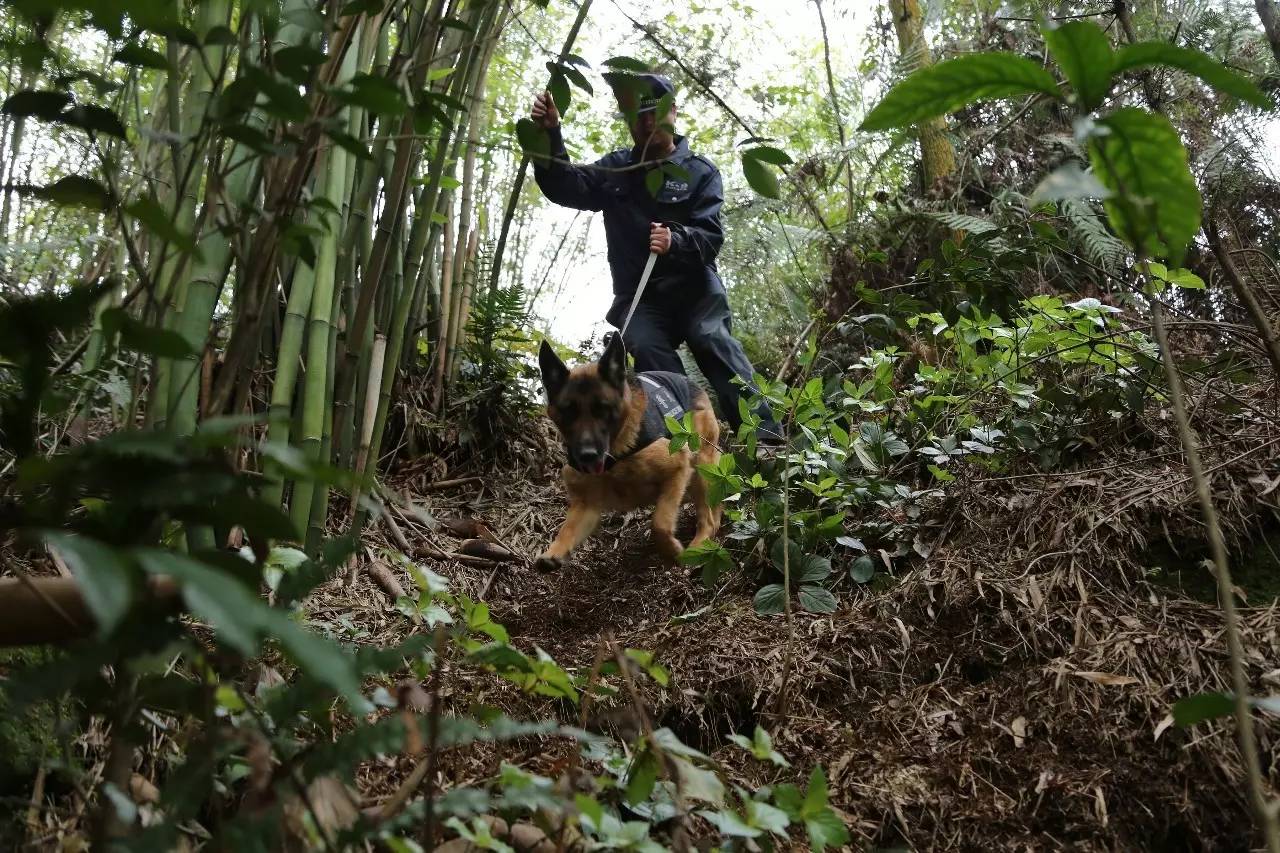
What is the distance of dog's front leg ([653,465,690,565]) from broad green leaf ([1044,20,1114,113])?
3.31m

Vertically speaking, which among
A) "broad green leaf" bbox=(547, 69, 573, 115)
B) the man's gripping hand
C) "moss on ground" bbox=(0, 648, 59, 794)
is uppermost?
the man's gripping hand

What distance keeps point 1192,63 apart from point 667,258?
14.2ft

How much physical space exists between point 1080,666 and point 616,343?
9.33 feet

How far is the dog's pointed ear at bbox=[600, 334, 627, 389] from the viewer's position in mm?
4480

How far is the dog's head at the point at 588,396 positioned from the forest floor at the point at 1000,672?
1.23 meters

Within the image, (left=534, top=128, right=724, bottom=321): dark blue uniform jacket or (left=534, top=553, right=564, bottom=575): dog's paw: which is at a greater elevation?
(left=534, top=128, right=724, bottom=321): dark blue uniform jacket

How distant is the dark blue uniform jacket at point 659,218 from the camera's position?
16.9ft

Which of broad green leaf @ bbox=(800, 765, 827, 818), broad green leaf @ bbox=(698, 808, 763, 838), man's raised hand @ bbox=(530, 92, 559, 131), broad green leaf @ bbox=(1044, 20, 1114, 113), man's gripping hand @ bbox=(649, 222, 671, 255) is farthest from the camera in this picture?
man's gripping hand @ bbox=(649, 222, 671, 255)

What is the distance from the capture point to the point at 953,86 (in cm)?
106

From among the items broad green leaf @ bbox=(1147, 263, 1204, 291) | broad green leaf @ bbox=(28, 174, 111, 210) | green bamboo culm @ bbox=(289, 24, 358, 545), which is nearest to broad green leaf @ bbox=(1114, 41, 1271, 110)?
broad green leaf @ bbox=(28, 174, 111, 210)

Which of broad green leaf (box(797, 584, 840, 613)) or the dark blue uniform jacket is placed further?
the dark blue uniform jacket

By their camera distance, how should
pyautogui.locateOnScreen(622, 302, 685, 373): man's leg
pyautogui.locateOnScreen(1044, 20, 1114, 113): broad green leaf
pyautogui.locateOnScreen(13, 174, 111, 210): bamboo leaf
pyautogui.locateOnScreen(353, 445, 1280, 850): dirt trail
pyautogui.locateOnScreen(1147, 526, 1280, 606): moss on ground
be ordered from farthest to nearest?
pyautogui.locateOnScreen(622, 302, 685, 373): man's leg < pyautogui.locateOnScreen(1147, 526, 1280, 606): moss on ground < pyautogui.locateOnScreen(353, 445, 1280, 850): dirt trail < pyautogui.locateOnScreen(13, 174, 111, 210): bamboo leaf < pyautogui.locateOnScreen(1044, 20, 1114, 113): broad green leaf

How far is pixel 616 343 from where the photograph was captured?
448 centimetres

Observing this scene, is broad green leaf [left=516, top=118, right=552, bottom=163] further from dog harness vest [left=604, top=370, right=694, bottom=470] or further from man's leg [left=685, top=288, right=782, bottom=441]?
man's leg [left=685, top=288, right=782, bottom=441]
